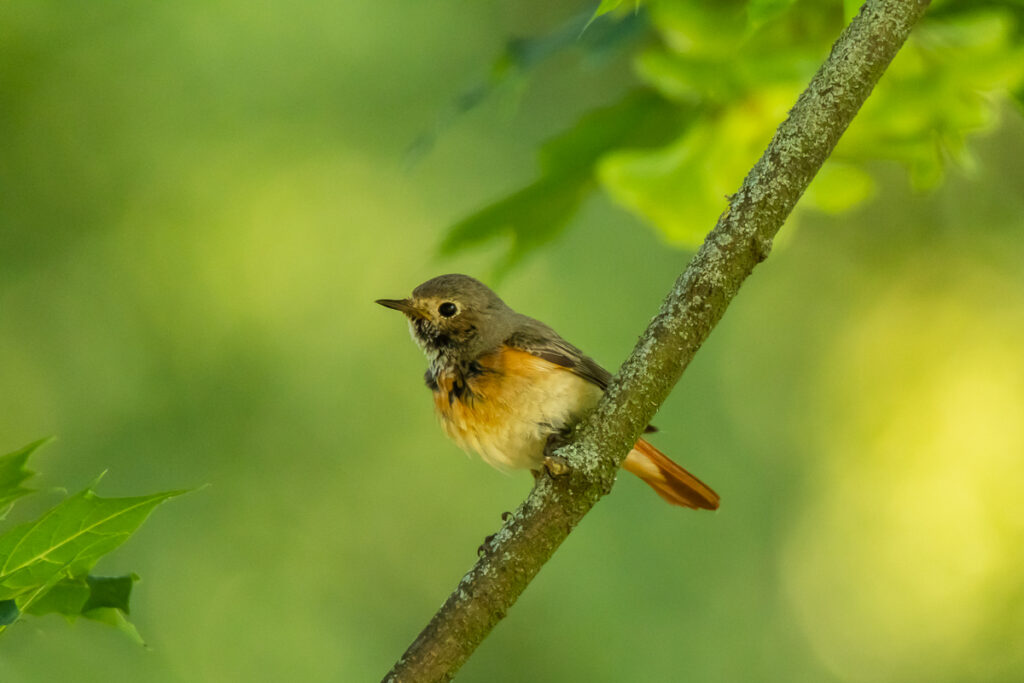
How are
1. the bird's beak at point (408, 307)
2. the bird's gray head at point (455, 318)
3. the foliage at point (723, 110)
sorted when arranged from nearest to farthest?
1. the foliage at point (723, 110)
2. the bird's gray head at point (455, 318)
3. the bird's beak at point (408, 307)

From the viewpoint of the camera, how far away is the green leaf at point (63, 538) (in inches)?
71.4

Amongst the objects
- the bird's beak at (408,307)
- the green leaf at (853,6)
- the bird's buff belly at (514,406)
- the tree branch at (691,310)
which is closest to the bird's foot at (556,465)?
the tree branch at (691,310)

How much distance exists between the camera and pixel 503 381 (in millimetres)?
3725

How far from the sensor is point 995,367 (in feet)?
24.8

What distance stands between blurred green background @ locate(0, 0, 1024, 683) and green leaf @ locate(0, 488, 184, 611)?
16.6 feet

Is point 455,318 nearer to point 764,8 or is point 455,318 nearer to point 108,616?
point 108,616

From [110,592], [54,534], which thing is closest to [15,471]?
[54,534]

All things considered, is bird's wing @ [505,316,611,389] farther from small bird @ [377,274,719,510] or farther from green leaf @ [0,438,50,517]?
green leaf @ [0,438,50,517]

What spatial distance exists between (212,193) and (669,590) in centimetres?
461

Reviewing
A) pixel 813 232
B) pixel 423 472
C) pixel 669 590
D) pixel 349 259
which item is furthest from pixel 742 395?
pixel 349 259

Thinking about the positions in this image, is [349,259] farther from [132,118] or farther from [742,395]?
[742,395]

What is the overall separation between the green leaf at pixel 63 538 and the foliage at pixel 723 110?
1201mm

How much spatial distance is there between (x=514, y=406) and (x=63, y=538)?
76.9 inches

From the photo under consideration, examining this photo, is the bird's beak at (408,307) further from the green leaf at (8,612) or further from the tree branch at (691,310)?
the green leaf at (8,612)
